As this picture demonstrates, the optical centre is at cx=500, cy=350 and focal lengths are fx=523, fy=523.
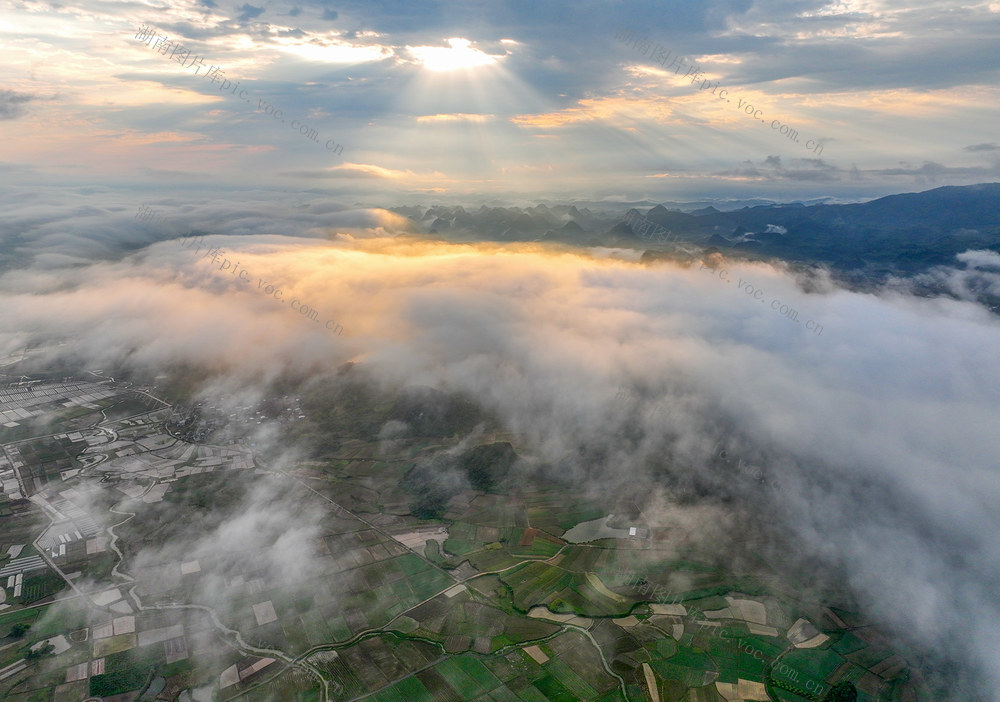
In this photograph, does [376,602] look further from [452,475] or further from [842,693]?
[842,693]

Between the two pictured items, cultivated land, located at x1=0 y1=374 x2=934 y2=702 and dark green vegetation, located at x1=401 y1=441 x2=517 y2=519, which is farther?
dark green vegetation, located at x1=401 y1=441 x2=517 y2=519

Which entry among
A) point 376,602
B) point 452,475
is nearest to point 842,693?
point 376,602

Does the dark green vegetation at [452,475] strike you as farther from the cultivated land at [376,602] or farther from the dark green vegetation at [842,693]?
the dark green vegetation at [842,693]

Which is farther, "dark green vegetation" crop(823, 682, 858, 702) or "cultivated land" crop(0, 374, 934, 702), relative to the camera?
"cultivated land" crop(0, 374, 934, 702)

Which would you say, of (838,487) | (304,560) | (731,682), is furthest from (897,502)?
(304,560)

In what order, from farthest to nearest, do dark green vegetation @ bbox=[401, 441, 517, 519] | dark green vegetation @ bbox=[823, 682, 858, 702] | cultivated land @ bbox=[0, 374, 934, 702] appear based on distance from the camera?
1. dark green vegetation @ bbox=[401, 441, 517, 519]
2. cultivated land @ bbox=[0, 374, 934, 702]
3. dark green vegetation @ bbox=[823, 682, 858, 702]

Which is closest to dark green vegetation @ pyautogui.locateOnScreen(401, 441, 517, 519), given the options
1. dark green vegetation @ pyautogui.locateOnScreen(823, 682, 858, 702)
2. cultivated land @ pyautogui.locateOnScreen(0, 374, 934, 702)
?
cultivated land @ pyautogui.locateOnScreen(0, 374, 934, 702)

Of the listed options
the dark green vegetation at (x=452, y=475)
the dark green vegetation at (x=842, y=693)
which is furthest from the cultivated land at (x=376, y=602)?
the dark green vegetation at (x=842, y=693)

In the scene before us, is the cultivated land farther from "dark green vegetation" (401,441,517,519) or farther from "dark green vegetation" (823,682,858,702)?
"dark green vegetation" (823,682,858,702)

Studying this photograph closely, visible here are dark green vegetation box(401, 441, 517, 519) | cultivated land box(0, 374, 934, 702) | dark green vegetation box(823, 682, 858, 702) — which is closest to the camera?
dark green vegetation box(823, 682, 858, 702)
